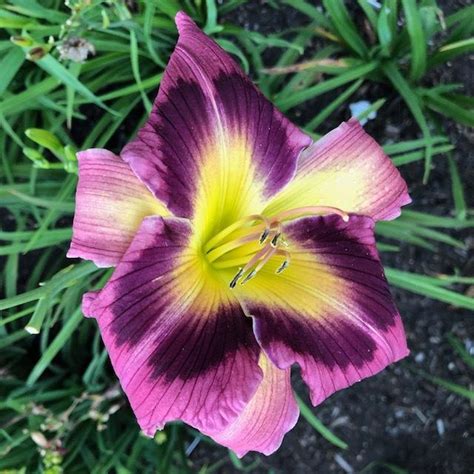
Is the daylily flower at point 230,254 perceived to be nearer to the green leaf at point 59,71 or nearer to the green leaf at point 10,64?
the green leaf at point 59,71

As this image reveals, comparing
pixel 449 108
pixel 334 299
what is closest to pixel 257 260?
pixel 334 299

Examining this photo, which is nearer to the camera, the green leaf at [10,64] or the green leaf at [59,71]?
the green leaf at [59,71]

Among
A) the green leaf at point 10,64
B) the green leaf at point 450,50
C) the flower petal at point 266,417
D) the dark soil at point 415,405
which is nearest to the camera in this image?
the flower petal at point 266,417

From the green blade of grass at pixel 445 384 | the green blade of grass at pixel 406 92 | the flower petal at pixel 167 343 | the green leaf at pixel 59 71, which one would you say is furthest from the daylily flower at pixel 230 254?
the green blade of grass at pixel 445 384

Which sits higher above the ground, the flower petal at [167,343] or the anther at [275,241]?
the anther at [275,241]

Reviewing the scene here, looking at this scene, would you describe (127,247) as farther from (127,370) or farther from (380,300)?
(380,300)

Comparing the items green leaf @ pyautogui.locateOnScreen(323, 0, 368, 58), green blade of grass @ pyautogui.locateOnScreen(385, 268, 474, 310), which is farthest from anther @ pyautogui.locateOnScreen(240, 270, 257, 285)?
green leaf @ pyautogui.locateOnScreen(323, 0, 368, 58)

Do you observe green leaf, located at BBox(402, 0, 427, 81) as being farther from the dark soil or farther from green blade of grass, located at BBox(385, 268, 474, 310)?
green blade of grass, located at BBox(385, 268, 474, 310)
